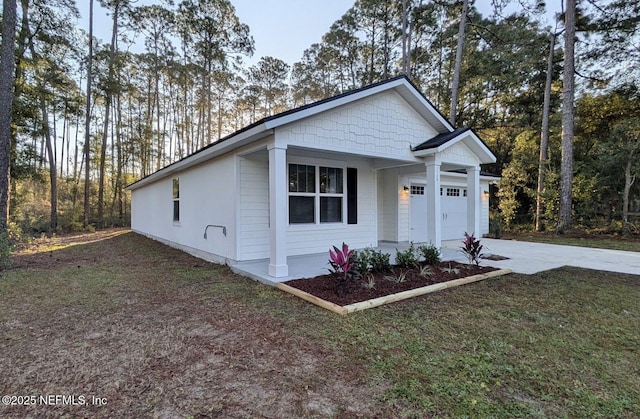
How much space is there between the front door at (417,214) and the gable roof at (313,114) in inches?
112

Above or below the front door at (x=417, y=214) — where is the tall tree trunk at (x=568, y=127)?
above

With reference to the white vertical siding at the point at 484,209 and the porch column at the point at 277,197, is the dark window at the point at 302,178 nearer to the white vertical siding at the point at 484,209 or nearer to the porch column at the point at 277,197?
the porch column at the point at 277,197

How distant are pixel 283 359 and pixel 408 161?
18.7 feet

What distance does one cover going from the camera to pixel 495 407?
6.50 ft

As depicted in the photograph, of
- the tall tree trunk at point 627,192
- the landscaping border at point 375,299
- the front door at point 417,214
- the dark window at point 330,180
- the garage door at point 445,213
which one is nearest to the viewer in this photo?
the landscaping border at point 375,299

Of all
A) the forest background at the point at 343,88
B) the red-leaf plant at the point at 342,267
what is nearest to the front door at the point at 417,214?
the forest background at the point at 343,88

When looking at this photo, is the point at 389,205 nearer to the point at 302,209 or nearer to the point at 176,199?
the point at 302,209

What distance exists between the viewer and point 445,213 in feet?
36.6

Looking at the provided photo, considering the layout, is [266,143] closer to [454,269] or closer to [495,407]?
[454,269]

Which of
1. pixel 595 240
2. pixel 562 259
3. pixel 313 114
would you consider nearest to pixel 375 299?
pixel 313 114

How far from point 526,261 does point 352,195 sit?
4427 millimetres

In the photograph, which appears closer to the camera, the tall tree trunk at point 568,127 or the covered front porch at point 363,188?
the covered front porch at point 363,188

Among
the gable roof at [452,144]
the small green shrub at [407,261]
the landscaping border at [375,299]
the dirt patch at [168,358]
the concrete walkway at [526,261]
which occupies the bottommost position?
the dirt patch at [168,358]

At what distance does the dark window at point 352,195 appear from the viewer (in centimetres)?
793
